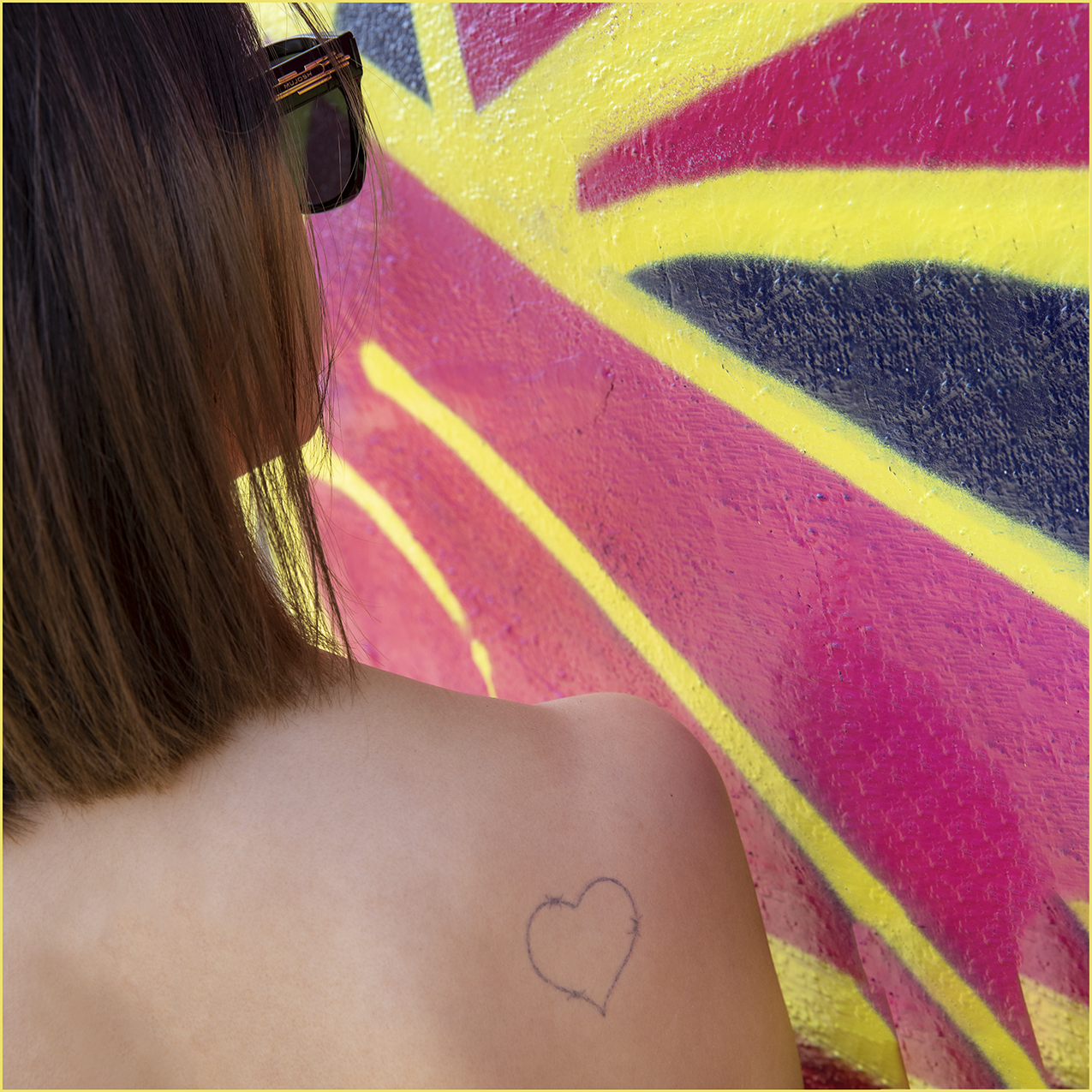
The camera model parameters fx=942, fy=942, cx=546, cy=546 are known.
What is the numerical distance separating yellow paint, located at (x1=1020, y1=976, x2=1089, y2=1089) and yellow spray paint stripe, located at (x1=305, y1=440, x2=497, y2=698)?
0.79m

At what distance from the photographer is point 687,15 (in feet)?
3.13

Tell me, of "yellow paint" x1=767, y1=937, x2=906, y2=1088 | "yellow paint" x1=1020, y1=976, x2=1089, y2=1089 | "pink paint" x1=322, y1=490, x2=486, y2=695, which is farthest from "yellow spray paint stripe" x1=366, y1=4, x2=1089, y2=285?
"yellow paint" x1=767, y1=937, x2=906, y2=1088

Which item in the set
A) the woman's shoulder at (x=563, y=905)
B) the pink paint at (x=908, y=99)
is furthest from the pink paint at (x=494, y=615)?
the pink paint at (x=908, y=99)

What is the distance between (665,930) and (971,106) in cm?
76

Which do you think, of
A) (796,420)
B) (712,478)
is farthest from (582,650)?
(796,420)

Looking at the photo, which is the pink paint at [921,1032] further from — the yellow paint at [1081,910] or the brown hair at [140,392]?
the brown hair at [140,392]

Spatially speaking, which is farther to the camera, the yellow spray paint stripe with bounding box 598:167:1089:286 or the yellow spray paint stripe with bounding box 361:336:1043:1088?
the yellow spray paint stripe with bounding box 361:336:1043:1088

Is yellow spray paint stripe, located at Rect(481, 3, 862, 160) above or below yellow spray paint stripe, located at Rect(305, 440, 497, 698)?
above

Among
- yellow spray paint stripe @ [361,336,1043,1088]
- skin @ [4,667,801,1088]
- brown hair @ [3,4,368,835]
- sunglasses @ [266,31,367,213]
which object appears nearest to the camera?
brown hair @ [3,4,368,835]

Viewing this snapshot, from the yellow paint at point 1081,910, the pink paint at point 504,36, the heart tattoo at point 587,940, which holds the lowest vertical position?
the yellow paint at point 1081,910

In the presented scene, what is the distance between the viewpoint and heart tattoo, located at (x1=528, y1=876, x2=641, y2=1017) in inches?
31.3

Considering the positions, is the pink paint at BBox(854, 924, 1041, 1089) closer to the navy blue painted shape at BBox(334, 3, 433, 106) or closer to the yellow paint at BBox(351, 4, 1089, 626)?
the yellow paint at BBox(351, 4, 1089, 626)

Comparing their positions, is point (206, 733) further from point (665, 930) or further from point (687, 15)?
point (687, 15)

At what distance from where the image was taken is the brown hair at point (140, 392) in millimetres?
660
